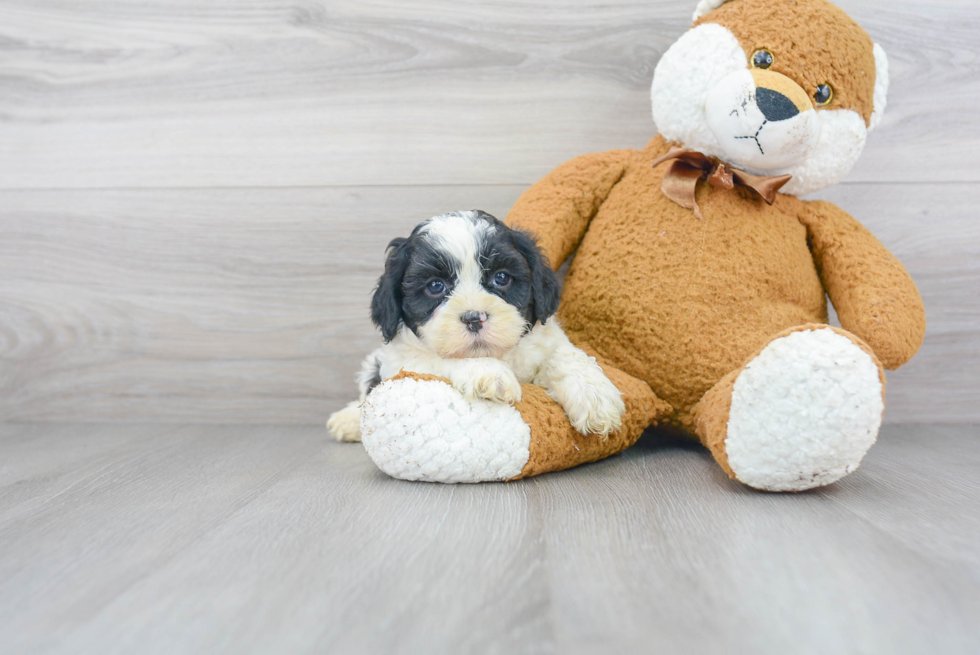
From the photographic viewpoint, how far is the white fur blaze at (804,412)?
0.90 meters

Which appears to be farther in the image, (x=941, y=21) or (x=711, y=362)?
(x=941, y=21)

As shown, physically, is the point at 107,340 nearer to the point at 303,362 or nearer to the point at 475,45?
the point at 303,362

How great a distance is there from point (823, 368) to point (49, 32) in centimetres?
183

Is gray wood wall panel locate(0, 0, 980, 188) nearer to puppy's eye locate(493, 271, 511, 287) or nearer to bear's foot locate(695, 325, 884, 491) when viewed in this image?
→ puppy's eye locate(493, 271, 511, 287)

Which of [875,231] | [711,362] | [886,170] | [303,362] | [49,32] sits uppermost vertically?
[49,32]

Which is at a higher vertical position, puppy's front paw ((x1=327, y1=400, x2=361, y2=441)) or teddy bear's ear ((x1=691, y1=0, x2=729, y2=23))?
teddy bear's ear ((x1=691, y1=0, x2=729, y2=23))

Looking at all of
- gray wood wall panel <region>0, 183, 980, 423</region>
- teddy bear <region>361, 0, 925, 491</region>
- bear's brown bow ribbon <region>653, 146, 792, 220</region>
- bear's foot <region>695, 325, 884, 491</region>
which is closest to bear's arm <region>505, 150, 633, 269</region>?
teddy bear <region>361, 0, 925, 491</region>

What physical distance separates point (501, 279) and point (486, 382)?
0.19 meters

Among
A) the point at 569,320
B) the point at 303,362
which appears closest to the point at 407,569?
the point at 569,320

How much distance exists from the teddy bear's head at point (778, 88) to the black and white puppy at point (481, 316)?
39 cm

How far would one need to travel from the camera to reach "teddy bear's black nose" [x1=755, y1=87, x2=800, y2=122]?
112 centimetres

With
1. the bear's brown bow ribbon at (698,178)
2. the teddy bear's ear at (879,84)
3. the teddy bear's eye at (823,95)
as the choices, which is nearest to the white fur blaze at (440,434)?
the bear's brown bow ribbon at (698,178)

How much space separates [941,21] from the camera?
1.51 meters

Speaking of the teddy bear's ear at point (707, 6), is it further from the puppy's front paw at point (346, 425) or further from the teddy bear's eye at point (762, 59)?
the puppy's front paw at point (346, 425)
